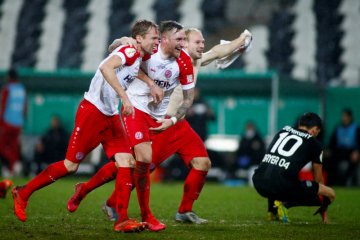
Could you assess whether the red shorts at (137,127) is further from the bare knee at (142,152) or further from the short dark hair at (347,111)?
the short dark hair at (347,111)

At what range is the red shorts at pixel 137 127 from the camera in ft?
27.7

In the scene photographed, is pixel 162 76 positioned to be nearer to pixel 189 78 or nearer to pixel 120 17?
pixel 189 78

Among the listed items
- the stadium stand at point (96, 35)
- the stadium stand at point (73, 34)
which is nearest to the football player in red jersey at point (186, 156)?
the stadium stand at point (96, 35)

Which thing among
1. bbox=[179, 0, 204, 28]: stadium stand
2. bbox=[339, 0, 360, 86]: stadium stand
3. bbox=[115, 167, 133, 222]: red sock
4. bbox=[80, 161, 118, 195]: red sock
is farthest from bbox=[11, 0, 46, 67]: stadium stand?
bbox=[115, 167, 133, 222]: red sock

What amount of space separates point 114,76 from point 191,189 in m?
2.00

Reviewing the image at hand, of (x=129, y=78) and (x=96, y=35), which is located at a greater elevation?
(x=96, y=35)

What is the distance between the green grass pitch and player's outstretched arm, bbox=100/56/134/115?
45.2 inches

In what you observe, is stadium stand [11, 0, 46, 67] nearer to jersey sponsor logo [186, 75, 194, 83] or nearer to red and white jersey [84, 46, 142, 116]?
red and white jersey [84, 46, 142, 116]

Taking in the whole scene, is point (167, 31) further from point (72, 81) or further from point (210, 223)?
point (72, 81)

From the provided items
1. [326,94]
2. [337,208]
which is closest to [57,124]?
[326,94]

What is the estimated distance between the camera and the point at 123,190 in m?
8.19

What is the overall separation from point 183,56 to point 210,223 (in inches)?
70.5

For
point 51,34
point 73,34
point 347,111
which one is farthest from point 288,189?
point 51,34

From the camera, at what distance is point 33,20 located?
966 inches
